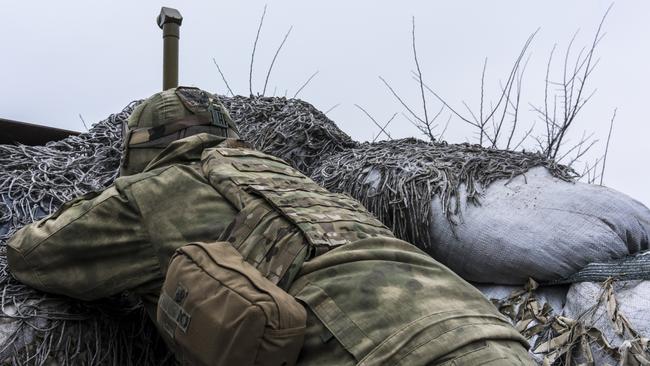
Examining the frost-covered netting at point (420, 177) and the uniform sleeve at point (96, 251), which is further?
the frost-covered netting at point (420, 177)

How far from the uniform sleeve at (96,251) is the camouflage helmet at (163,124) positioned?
32 centimetres

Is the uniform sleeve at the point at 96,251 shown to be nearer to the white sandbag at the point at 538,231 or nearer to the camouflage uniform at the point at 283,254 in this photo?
the camouflage uniform at the point at 283,254

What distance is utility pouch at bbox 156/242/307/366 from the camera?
1.41 m

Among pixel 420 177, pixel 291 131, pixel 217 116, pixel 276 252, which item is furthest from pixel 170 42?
pixel 276 252

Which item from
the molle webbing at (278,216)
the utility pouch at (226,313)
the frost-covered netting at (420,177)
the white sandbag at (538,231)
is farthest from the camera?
the frost-covered netting at (420,177)

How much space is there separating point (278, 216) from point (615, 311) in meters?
0.88

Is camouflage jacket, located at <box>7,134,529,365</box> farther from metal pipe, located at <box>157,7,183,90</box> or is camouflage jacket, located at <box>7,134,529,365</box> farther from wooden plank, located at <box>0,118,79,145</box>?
wooden plank, located at <box>0,118,79,145</box>

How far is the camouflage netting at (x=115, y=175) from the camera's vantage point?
193 cm

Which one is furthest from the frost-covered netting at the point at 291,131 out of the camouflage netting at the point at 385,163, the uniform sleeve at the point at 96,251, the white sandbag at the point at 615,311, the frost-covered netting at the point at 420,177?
the white sandbag at the point at 615,311

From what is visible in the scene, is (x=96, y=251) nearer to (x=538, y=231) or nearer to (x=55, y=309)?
(x=55, y=309)

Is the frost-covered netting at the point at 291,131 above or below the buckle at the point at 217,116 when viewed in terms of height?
below

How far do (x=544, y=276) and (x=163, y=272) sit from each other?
1033mm

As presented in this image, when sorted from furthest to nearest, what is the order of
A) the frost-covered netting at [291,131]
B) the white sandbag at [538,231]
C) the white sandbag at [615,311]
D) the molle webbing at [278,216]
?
the frost-covered netting at [291,131]
the white sandbag at [538,231]
the white sandbag at [615,311]
the molle webbing at [278,216]

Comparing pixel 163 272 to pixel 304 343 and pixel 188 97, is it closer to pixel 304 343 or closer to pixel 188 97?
pixel 304 343
